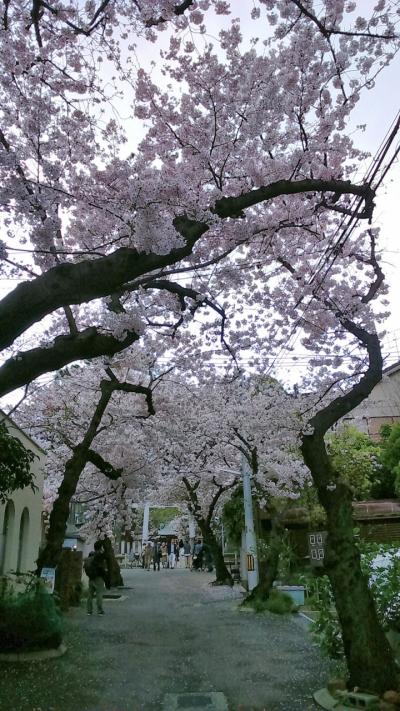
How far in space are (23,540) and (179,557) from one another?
3291cm

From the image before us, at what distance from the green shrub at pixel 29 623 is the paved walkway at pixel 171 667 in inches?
15.5

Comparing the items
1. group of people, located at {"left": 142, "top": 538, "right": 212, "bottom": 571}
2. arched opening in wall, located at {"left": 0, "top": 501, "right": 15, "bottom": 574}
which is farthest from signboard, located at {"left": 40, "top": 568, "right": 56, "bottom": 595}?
group of people, located at {"left": 142, "top": 538, "right": 212, "bottom": 571}

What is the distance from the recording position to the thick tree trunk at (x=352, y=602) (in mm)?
5309

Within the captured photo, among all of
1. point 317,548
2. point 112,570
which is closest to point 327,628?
point 317,548

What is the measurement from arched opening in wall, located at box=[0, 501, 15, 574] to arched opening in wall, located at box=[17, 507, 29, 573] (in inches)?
41.9

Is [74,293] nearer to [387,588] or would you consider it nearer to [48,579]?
[387,588]

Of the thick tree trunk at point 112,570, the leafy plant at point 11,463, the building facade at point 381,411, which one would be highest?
the building facade at point 381,411

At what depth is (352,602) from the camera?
5.61 meters

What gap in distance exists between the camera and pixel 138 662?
769 centimetres

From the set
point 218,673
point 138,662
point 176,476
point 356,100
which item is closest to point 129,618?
point 138,662

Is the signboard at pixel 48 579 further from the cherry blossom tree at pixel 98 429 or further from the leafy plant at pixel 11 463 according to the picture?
the cherry blossom tree at pixel 98 429

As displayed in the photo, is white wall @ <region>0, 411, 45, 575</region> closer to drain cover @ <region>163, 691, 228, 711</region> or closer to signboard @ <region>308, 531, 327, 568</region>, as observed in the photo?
drain cover @ <region>163, 691, 228, 711</region>

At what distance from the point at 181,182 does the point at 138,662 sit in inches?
259

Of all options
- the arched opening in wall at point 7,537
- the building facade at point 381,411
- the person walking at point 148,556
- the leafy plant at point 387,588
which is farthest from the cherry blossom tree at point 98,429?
the person walking at point 148,556
